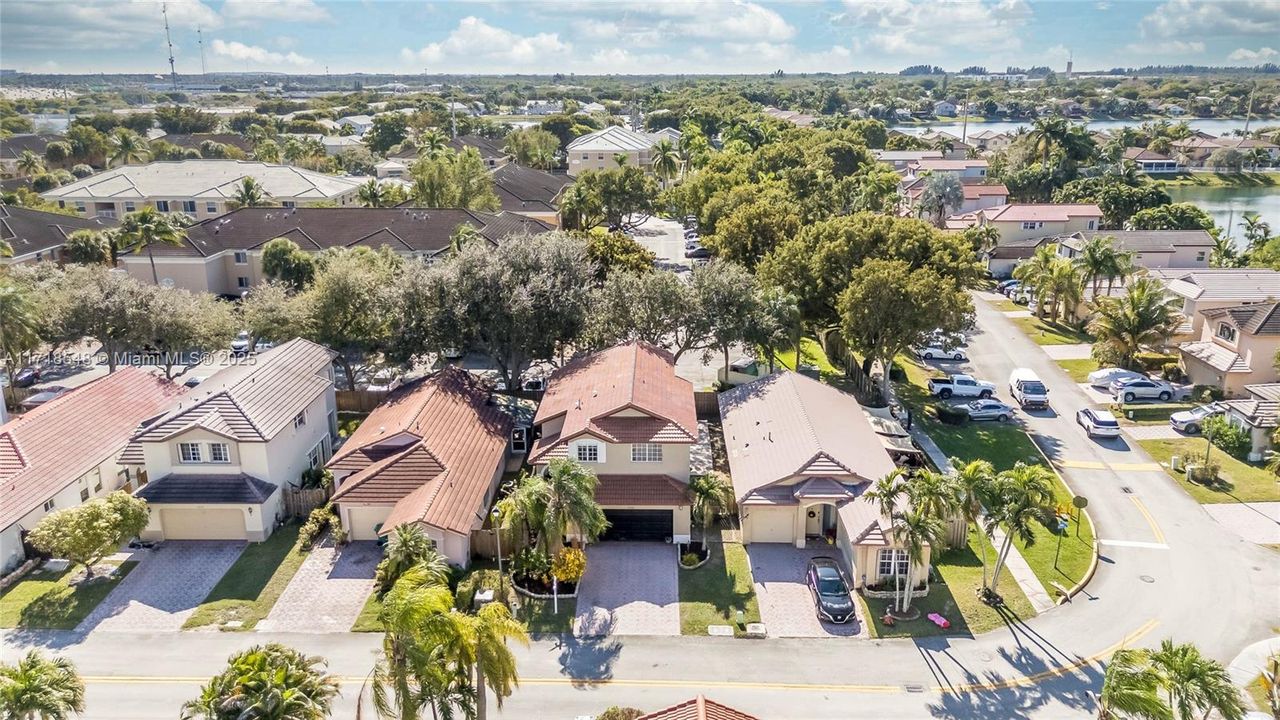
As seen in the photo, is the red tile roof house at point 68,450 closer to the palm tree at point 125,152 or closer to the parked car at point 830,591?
the parked car at point 830,591

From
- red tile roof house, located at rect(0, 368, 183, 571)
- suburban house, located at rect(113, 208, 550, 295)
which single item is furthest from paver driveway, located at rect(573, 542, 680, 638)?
suburban house, located at rect(113, 208, 550, 295)

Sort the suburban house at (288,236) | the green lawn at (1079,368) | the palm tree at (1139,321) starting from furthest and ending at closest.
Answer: the suburban house at (288,236) < the green lawn at (1079,368) < the palm tree at (1139,321)

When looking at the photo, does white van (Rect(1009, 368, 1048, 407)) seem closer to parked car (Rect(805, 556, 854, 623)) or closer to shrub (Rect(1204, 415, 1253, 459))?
shrub (Rect(1204, 415, 1253, 459))

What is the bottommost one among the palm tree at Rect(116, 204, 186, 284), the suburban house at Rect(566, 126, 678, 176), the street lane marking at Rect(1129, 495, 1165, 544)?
the street lane marking at Rect(1129, 495, 1165, 544)

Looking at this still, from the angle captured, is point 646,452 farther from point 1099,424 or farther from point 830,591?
point 1099,424

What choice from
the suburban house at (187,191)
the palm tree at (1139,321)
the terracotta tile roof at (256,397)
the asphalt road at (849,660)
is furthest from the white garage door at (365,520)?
the suburban house at (187,191)

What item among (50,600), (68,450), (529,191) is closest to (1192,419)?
(50,600)
